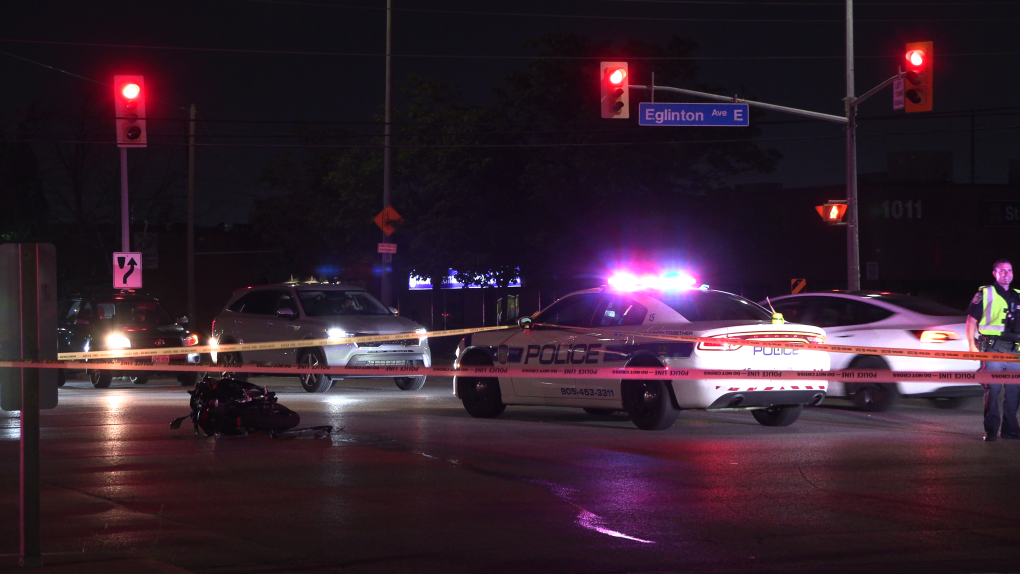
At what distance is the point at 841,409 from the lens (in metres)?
16.0

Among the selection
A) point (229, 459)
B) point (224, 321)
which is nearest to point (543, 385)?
point (229, 459)

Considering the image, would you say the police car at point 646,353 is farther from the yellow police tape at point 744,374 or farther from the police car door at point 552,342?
the yellow police tape at point 744,374

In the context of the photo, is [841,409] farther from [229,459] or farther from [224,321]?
[224,321]

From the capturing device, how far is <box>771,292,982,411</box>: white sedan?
15.0m

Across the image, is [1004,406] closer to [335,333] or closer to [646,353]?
[646,353]

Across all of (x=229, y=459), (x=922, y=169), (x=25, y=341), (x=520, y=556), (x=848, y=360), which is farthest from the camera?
(x=922, y=169)

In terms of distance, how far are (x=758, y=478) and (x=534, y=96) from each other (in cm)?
2652

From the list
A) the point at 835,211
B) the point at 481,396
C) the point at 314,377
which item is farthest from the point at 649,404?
the point at 835,211

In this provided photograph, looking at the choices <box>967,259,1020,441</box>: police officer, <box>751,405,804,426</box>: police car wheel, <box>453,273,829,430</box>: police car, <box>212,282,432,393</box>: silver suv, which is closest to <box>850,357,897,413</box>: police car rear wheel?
<box>751,405,804,426</box>: police car wheel

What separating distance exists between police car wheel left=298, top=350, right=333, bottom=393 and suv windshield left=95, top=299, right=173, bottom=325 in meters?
4.81

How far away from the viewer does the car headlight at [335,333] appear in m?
19.2

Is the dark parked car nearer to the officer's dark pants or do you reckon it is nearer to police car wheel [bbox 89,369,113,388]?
police car wheel [bbox 89,369,113,388]

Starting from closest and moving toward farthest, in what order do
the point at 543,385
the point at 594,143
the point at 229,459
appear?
the point at 229,459
the point at 543,385
the point at 594,143

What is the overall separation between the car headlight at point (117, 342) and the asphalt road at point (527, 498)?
→ 7998mm
